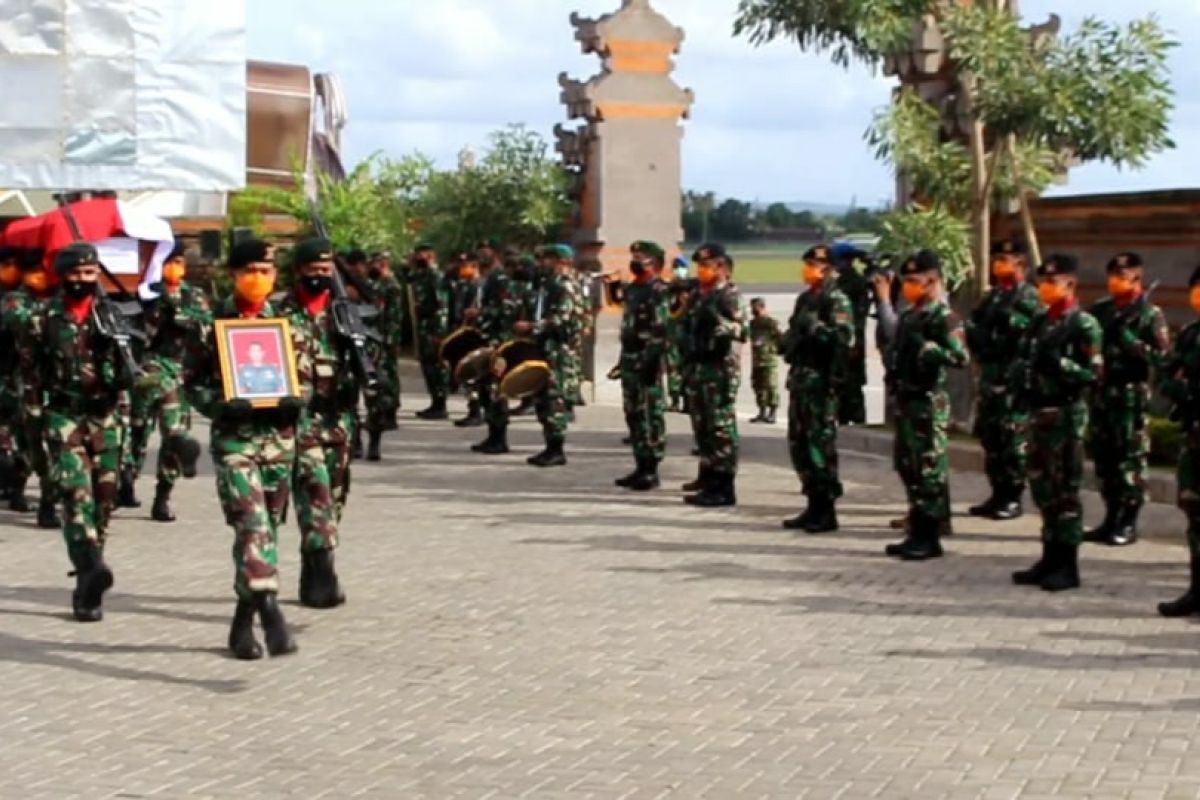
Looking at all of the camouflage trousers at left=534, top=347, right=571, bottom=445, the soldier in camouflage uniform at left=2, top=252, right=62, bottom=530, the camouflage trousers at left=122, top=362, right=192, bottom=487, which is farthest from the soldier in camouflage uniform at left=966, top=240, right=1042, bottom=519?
the soldier in camouflage uniform at left=2, top=252, right=62, bottom=530

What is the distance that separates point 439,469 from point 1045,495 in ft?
26.2

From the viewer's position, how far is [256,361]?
35.3ft

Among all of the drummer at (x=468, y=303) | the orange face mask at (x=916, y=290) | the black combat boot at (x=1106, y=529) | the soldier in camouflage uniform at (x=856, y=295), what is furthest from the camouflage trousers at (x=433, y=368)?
the orange face mask at (x=916, y=290)

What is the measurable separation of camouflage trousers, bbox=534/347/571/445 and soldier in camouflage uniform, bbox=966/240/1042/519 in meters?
4.47

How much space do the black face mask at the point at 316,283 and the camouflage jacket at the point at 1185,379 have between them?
4219 millimetres

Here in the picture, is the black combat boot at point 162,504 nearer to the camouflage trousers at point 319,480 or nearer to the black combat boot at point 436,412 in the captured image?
the camouflage trousers at point 319,480

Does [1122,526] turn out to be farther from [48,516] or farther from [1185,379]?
[48,516]

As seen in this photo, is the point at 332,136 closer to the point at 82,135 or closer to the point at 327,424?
the point at 82,135

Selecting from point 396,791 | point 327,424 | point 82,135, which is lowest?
point 396,791

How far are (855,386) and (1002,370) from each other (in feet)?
11.4

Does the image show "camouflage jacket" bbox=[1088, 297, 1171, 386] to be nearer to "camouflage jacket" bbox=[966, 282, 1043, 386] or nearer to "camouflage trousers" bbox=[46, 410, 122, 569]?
"camouflage jacket" bbox=[966, 282, 1043, 386]

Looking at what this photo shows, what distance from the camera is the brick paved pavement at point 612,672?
8617mm

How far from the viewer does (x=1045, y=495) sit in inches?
504

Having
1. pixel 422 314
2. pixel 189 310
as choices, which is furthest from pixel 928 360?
pixel 422 314
